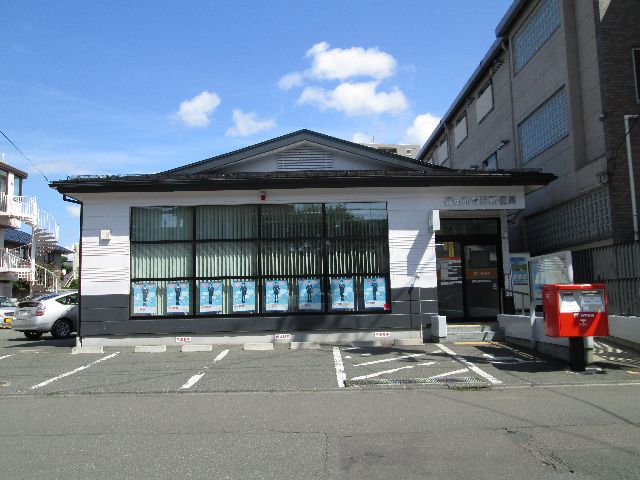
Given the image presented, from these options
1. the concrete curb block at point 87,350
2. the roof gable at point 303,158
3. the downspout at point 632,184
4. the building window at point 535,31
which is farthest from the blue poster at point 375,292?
the building window at point 535,31

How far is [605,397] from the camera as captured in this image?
7465 millimetres

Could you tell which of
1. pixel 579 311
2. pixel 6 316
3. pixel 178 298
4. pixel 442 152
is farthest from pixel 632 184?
pixel 6 316

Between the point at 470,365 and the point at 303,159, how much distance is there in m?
7.20

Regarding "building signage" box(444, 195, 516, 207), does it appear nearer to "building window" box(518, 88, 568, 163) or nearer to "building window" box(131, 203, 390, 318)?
"building window" box(131, 203, 390, 318)

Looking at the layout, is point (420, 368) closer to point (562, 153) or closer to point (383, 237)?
point (383, 237)

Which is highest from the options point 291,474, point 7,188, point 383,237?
point 7,188

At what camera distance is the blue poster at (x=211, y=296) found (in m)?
13.2

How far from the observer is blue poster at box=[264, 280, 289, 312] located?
1319cm

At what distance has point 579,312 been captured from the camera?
30.1ft

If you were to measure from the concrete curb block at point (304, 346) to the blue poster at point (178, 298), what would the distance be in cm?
271

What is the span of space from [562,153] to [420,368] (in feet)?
28.8

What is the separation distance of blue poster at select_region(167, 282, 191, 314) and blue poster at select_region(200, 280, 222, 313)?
36cm

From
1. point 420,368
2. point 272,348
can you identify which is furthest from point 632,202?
point 272,348

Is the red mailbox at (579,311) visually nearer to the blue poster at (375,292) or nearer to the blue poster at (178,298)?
the blue poster at (375,292)
